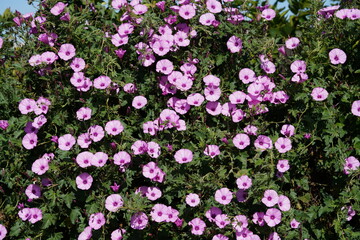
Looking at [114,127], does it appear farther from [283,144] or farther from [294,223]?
[294,223]

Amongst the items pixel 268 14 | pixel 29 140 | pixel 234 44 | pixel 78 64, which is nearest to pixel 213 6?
pixel 234 44

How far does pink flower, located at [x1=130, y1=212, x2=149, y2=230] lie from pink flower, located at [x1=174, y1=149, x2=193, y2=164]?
1.32ft

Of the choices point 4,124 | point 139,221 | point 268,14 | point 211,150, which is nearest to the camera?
point 139,221

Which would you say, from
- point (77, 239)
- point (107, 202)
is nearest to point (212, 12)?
point (107, 202)

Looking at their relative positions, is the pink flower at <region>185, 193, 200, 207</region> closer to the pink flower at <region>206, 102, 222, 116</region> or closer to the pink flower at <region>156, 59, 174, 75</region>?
the pink flower at <region>206, 102, 222, 116</region>

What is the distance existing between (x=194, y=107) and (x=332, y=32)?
1.17m

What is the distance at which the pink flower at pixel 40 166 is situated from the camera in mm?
2904

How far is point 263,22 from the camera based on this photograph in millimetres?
3518

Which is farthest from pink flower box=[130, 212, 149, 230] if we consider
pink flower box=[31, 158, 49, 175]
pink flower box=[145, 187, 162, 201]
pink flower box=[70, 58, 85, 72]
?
pink flower box=[70, 58, 85, 72]

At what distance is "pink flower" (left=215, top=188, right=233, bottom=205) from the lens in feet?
9.02

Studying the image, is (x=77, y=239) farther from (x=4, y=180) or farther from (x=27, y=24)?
(x=27, y=24)

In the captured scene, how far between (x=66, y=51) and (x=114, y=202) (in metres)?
1.20

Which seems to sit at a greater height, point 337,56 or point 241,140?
point 337,56

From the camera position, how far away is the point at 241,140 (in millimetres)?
2900
